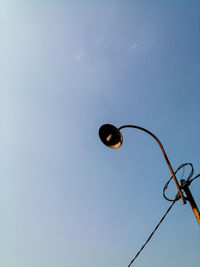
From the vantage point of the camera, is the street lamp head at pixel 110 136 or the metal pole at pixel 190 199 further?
the street lamp head at pixel 110 136

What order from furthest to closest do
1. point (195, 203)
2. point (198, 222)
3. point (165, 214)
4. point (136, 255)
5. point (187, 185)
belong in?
point (136, 255), point (165, 214), point (187, 185), point (195, 203), point (198, 222)

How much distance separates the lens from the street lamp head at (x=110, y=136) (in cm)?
494

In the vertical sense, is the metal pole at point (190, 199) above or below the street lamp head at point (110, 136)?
below

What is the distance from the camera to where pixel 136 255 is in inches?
260

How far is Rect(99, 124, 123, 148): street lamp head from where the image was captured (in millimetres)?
4945

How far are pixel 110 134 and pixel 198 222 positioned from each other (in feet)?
10.5

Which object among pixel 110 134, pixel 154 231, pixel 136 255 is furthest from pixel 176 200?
pixel 136 255

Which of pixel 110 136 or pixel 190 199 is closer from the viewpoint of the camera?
pixel 190 199

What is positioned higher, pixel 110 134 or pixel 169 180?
pixel 110 134

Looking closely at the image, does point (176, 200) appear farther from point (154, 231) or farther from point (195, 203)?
point (154, 231)

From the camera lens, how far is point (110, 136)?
4.98m

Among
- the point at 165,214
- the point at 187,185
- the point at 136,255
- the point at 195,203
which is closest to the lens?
the point at 195,203

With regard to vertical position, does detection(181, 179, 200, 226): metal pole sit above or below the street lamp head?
below

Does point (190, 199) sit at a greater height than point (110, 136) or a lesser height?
lesser
